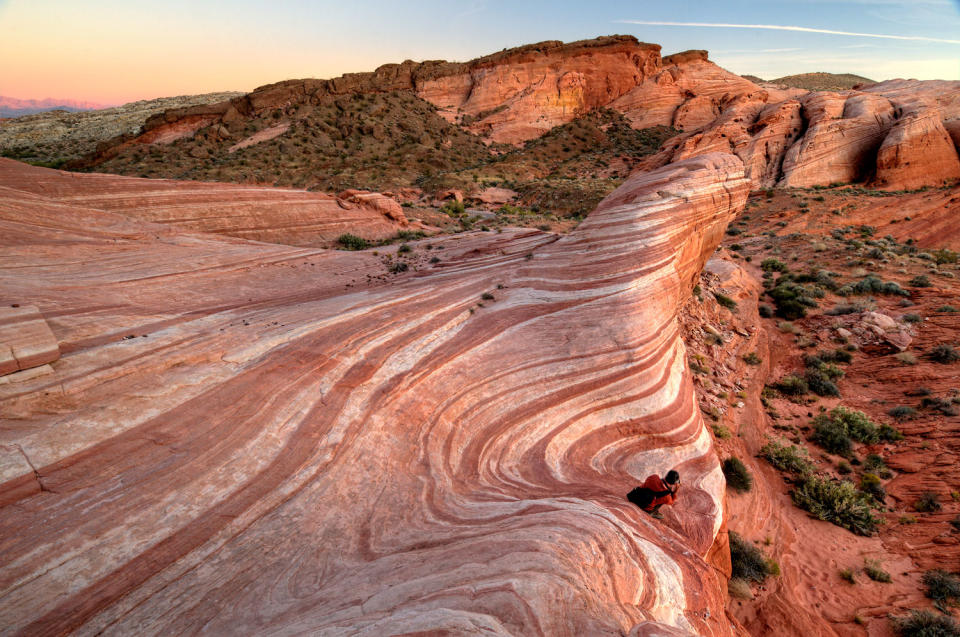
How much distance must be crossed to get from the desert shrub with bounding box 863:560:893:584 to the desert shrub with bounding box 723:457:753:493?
220 centimetres

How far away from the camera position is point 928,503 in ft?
29.0

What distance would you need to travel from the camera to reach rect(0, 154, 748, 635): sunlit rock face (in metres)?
3.82

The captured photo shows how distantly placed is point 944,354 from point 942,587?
9.09m

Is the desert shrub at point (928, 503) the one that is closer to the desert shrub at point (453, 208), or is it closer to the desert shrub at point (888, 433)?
the desert shrub at point (888, 433)

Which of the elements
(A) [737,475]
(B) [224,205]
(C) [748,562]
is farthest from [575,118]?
(C) [748,562]

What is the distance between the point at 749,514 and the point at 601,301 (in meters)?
5.67

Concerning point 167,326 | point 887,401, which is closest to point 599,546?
point 167,326

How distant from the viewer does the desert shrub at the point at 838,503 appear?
879 cm

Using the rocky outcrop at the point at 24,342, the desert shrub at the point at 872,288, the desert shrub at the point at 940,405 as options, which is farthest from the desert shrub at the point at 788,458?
the rocky outcrop at the point at 24,342

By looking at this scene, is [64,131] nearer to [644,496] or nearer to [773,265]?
[644,496]

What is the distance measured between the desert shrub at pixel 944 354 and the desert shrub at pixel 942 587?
27.9 feet

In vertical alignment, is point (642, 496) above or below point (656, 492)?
below

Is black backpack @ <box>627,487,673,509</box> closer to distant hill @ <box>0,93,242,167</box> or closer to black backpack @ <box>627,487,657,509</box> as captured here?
black backpack @ <box>627,487,657,509</box>

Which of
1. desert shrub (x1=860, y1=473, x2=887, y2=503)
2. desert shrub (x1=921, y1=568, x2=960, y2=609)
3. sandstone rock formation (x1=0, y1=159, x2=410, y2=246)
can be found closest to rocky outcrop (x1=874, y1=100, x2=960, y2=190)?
desert shrub (x1=860, y1=473, x2=887, y2=503)
